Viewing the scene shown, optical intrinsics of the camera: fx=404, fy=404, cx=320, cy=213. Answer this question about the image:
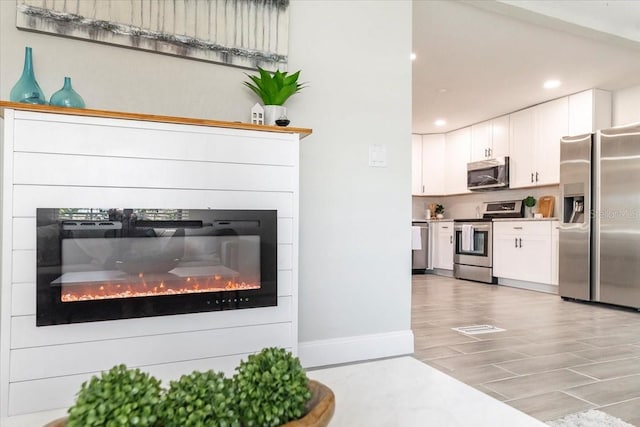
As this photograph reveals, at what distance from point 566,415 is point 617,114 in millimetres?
4651

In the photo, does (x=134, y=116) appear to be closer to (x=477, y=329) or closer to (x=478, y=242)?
(x=477, y=329)

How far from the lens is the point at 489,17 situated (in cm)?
328

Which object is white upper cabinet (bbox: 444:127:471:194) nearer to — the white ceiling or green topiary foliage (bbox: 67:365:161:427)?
the white ceiling

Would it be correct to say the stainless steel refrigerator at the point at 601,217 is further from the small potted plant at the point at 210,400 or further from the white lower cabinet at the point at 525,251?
the small potted plant at the point at 210,400

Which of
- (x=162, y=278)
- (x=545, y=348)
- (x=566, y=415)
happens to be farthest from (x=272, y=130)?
(x=545, y=348)

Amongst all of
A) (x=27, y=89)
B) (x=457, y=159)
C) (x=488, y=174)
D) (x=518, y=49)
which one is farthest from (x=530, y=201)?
(x=27, y=89)

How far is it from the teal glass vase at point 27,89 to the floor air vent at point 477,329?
10.1 feet

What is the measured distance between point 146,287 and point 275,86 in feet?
3.87

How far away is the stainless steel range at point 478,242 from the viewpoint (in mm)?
6059

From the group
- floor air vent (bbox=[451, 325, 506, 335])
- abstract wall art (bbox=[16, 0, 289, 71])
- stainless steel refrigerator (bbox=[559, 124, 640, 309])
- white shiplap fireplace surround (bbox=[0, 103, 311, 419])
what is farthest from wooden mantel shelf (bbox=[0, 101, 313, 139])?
stainless steel refrigerator (bbox=[559, 124, 640, 309])

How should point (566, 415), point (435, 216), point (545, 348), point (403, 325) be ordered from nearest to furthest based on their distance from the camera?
point (566, 415) < point (403, 325) < point (545, 348) < point (435, 216)

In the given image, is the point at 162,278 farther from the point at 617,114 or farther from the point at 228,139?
the point at 617,114

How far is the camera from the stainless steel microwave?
239 inches

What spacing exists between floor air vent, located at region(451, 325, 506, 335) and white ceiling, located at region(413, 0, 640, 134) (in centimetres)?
250
